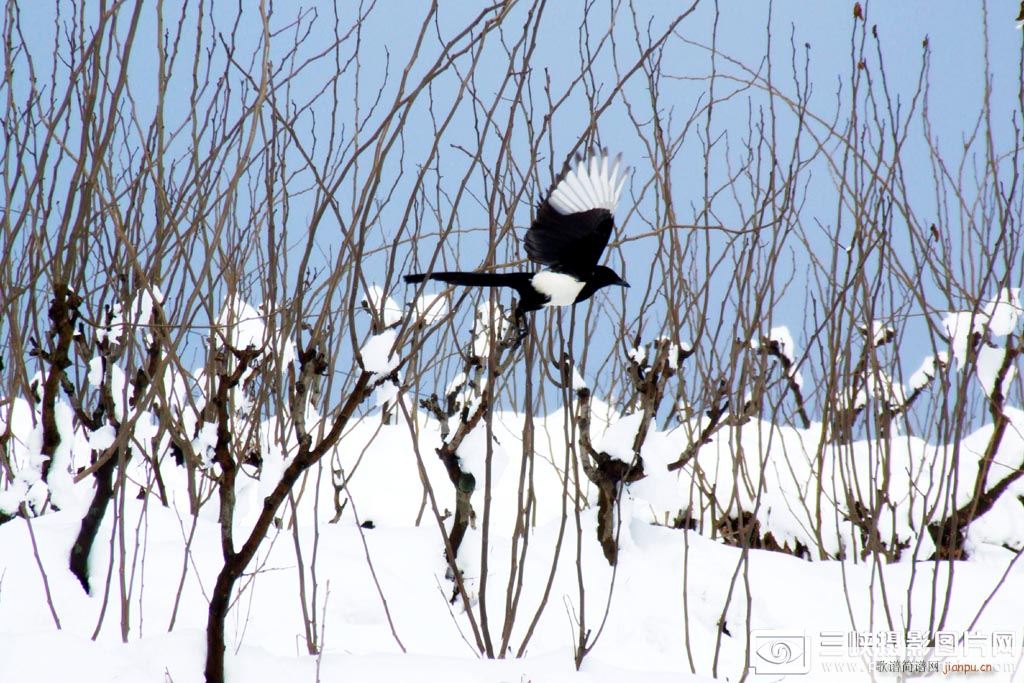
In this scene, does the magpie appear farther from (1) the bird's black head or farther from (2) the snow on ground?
(2) the snow on ground

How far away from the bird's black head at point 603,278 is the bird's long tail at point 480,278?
0.10 meters

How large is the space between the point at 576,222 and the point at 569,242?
0.03m

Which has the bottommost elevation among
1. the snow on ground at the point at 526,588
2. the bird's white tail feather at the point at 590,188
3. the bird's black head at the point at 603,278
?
the snow on ground at the point at 526,588

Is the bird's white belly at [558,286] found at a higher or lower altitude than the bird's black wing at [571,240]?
lower

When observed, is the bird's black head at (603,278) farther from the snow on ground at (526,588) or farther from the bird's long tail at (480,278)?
the snow on ground at (526,588)

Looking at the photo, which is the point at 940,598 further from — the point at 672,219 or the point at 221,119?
the point at 221,119

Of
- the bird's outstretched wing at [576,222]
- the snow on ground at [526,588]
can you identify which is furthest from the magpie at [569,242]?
the snow on ground at [526,588]

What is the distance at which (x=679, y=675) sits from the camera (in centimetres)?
162

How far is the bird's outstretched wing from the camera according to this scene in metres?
1.29

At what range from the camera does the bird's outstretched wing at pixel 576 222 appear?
1289 millimetres

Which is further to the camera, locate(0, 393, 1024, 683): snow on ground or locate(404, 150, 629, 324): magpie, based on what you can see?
locate(0, 393, 1024, 683): snow on ground

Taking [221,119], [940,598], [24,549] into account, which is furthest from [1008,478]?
[24,549]

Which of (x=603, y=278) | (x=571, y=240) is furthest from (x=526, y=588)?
(x=571, y=240)

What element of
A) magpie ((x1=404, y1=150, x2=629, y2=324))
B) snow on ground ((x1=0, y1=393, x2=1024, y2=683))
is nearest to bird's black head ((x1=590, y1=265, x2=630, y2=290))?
magpie ((x1=404, y1=150, x2=629, y2=324))
